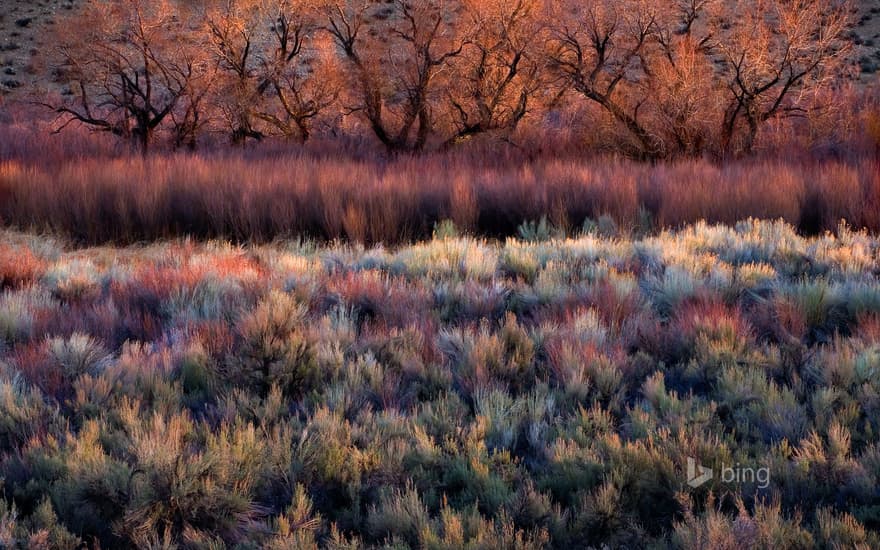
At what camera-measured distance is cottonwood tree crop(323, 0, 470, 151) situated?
54.9 ft

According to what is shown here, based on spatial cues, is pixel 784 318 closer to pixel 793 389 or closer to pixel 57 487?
pixel 793 389

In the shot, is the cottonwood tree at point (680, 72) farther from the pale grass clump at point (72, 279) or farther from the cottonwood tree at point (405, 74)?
the pale grass clump at point (72, 279)

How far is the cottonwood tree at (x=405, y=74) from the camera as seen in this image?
16719mm

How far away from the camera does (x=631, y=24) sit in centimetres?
1662

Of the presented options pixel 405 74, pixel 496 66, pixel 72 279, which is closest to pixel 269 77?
pixel 405 74

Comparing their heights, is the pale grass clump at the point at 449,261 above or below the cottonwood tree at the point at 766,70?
below

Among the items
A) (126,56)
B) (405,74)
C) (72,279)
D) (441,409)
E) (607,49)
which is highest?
(126,56)

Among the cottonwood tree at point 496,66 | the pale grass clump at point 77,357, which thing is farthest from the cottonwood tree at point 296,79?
the pale grass clump at point 77,357

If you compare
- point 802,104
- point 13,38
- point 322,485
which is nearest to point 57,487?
point 322,485

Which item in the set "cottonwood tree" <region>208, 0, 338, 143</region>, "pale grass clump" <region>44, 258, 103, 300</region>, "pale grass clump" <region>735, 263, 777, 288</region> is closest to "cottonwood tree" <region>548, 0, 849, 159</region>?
"cottonwood tree" <region>208, 0, 338, 143</region>

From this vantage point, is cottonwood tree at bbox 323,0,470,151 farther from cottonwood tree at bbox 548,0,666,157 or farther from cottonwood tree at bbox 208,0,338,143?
cottonwood tree at bbox 548,0,666,157

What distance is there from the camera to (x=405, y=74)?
17.3m

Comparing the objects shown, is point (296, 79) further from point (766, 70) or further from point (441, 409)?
point (441, 409)

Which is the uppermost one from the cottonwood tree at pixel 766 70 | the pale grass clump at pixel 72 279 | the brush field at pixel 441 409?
the cottonwood tree at pixel 766 70
